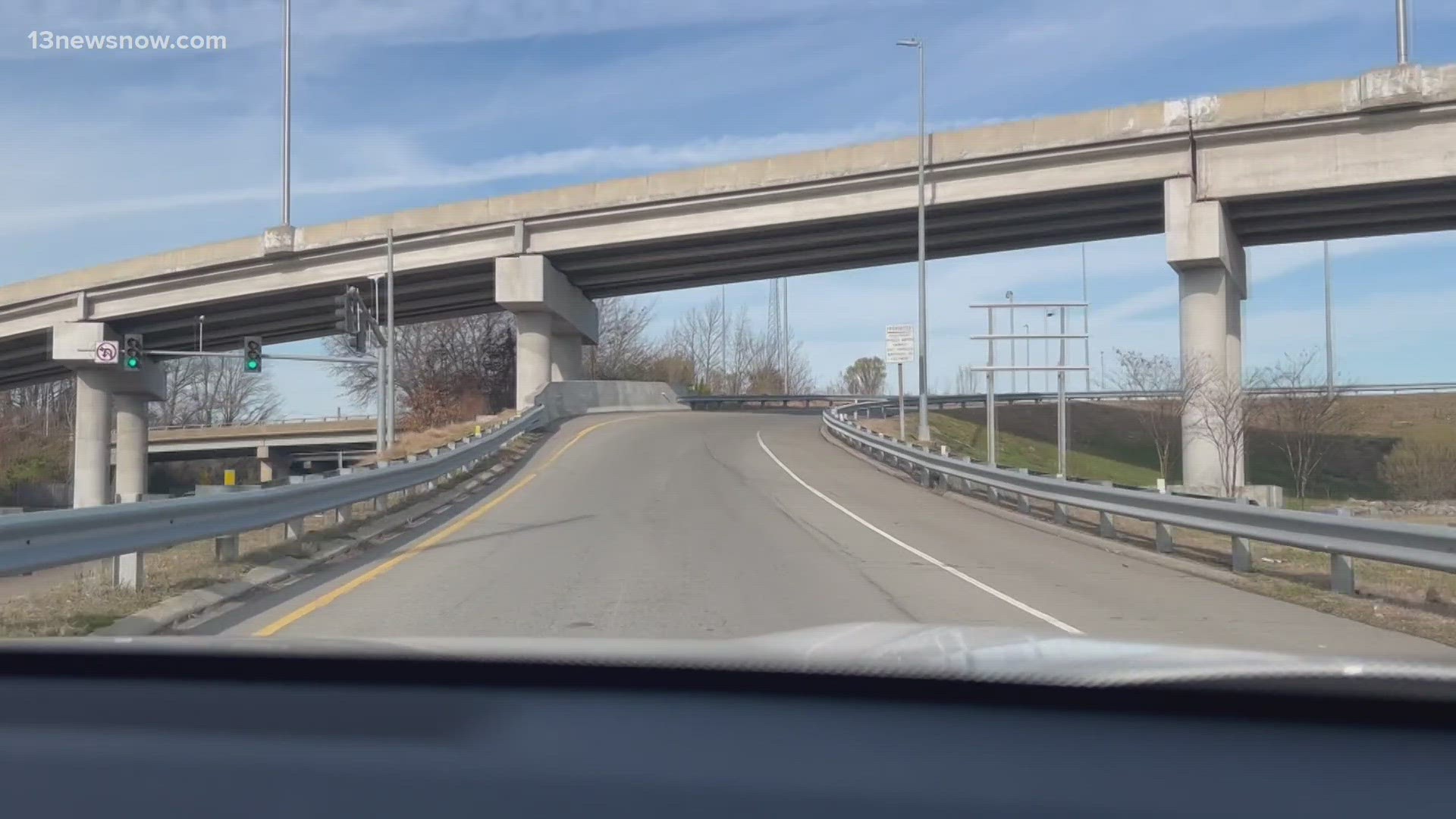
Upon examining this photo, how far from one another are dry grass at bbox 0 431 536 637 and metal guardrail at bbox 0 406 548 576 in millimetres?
385

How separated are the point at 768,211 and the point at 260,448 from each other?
4889 centimetres

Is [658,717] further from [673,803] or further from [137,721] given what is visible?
[137,721]

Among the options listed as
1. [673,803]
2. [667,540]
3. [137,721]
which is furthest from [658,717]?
[667,540]

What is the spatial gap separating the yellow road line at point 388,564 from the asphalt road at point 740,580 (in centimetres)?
4

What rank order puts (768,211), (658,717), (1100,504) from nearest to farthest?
(658,717)
(1100,504)
(768,211)

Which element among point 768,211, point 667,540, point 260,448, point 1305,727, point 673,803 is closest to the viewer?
point 673,803

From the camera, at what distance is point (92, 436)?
51812 millimetres

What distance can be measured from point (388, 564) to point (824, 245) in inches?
1206

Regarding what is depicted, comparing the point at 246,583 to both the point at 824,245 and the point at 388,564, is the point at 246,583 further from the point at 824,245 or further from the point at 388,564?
the point at 824,245

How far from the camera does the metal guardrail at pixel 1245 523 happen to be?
9.95 m

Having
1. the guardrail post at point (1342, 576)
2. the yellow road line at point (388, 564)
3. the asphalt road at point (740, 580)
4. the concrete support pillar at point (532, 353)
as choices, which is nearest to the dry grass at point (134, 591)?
the asphalt road at point (740, 580)

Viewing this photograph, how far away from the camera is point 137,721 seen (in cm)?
285

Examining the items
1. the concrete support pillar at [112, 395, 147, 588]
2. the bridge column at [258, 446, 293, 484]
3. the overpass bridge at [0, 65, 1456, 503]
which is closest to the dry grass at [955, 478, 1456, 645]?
the overpass bridge at [0, 65, 1456, 503]

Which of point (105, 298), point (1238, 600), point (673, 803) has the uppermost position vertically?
point (105, 298)
